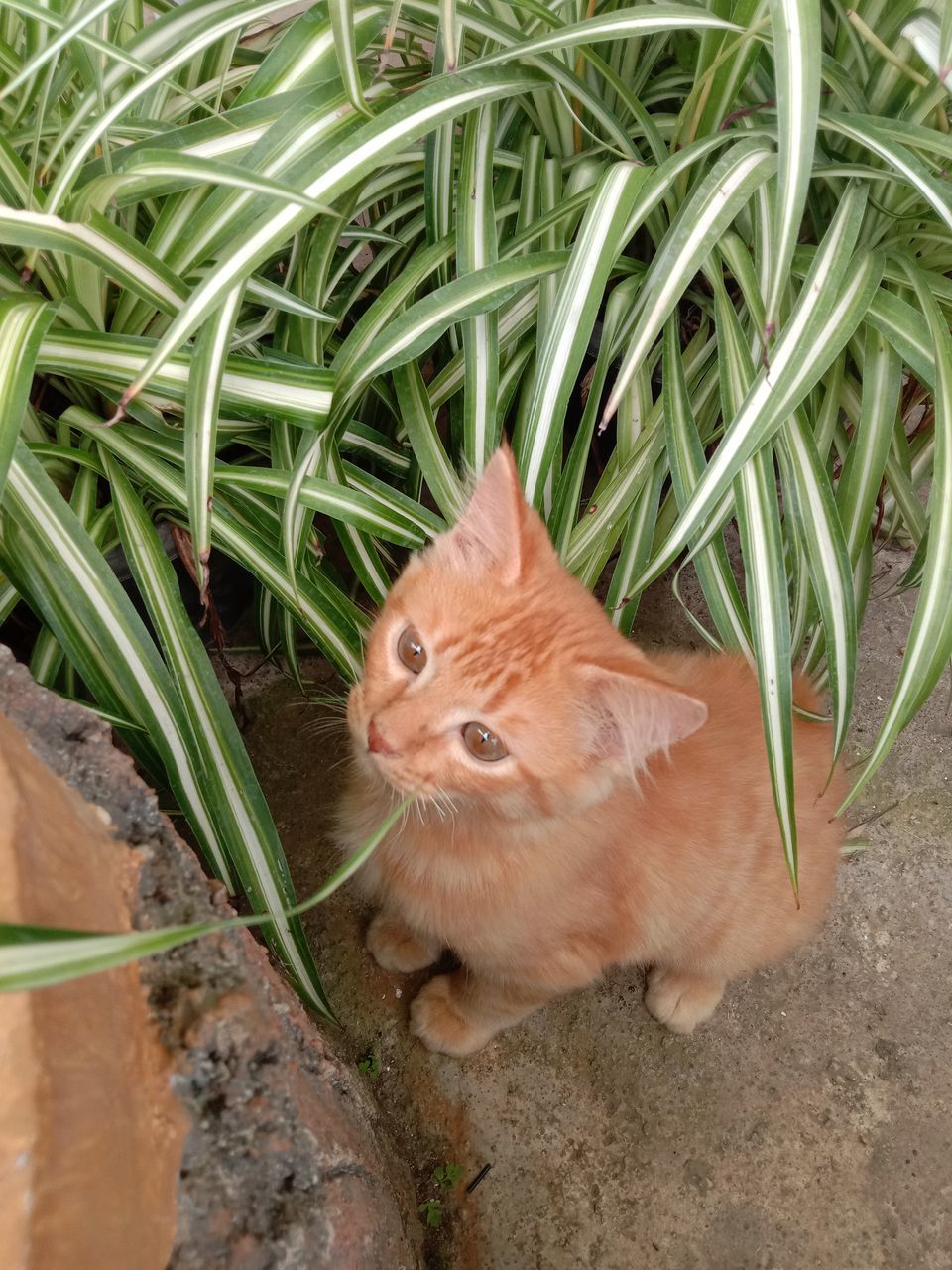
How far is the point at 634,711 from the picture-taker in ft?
2.30

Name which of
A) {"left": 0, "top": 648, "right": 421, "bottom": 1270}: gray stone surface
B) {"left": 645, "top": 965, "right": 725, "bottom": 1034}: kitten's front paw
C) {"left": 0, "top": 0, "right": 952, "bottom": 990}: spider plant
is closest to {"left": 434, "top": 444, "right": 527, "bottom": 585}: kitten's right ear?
{"left": 0, "top": 0, "right": 952, "bottom": 990}: spider plant

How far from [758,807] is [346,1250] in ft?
2.05

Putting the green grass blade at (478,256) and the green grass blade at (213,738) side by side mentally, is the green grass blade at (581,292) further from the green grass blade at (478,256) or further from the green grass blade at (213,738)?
the green grass blade at (213,738)

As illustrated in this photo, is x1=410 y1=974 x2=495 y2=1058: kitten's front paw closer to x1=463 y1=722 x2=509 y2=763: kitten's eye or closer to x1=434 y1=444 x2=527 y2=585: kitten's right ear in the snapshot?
x1=463 y1=722 x2=509 y2=763: kitten's eye

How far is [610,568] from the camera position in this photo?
4.83 ft

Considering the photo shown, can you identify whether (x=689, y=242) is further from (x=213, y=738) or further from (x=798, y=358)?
(x=213, y=738)

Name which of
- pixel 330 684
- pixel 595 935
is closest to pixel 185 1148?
pixel 595 935

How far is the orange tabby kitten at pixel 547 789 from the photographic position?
0.79 m

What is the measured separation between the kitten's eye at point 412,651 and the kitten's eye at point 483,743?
9cm

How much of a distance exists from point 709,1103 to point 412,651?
82 cm

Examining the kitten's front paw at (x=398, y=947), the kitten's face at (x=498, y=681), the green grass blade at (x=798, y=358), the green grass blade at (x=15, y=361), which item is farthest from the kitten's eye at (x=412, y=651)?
the kitten's front paw at (x=398, y=947)

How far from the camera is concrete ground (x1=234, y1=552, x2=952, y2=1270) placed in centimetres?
110

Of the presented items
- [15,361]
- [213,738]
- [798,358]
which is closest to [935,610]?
[798,358]

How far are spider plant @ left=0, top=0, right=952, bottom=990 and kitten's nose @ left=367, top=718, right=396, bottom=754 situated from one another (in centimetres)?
20
